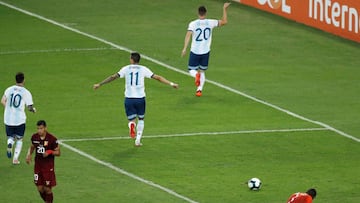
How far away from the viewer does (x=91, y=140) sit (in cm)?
3431

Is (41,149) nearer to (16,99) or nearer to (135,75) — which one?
(16,99)

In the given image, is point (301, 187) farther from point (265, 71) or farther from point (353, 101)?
point (265, 71)

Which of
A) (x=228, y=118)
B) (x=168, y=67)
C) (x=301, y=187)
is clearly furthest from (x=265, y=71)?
(x=301, y=187)

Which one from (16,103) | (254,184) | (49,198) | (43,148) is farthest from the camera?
(16,103)

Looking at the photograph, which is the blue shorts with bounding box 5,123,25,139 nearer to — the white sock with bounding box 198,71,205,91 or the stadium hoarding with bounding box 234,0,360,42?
the white sock with bounding box 198,71,205,91

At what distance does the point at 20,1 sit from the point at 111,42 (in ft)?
24.0

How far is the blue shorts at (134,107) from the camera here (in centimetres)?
3325

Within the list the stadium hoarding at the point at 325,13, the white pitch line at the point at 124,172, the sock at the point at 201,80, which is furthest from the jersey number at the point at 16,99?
the stadium hoarding at the point at 325,13

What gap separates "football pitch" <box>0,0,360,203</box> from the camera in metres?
30.8

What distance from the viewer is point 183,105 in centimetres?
3794

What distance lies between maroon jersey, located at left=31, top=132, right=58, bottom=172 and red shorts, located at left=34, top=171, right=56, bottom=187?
8 cm

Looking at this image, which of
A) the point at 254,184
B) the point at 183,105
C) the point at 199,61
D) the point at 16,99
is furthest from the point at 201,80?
the point at 254,184

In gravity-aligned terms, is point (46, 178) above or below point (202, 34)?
below

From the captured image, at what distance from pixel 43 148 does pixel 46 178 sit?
2.06 ft
